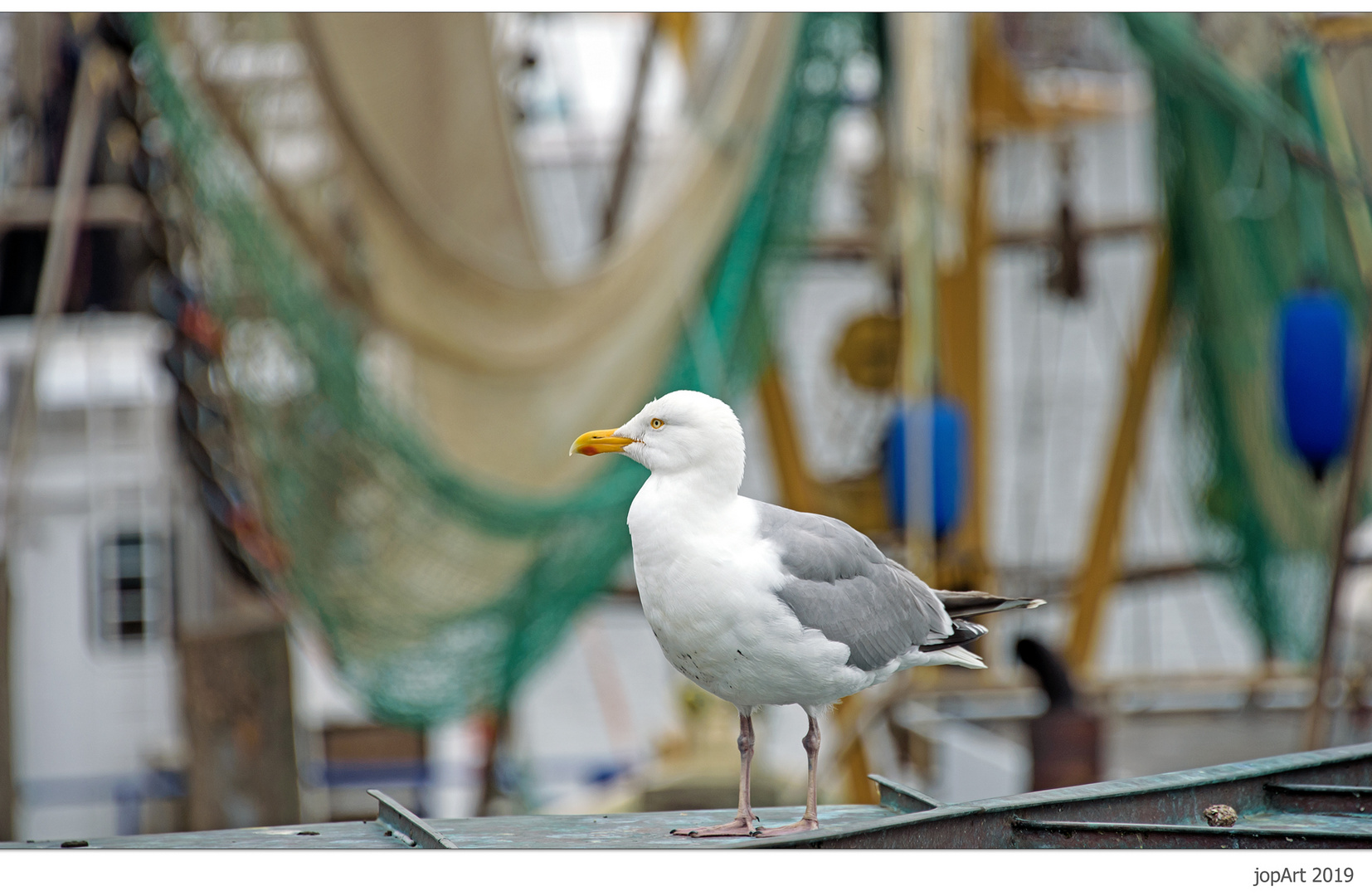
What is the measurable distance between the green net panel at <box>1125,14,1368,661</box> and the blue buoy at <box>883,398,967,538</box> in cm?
92

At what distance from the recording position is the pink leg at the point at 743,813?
187 cm

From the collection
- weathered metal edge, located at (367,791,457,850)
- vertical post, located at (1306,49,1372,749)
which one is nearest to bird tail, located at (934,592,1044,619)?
weathered metal edge, located at (367,791,457,850)

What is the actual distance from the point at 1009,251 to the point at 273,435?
5299 mm

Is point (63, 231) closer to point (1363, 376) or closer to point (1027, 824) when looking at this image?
point (1027, 824)

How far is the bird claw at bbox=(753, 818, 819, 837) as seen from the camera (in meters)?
1.82

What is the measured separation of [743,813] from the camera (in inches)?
74.3

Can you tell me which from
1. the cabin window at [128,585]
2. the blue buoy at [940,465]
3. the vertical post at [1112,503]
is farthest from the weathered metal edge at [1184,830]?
the cabin window at [128,585]

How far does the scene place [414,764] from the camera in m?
8.89

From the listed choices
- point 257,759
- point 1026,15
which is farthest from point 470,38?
point 1026,15

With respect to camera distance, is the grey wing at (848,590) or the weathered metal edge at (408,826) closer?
the grey wing at (848,590)

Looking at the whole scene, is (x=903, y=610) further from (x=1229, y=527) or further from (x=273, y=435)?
(x=1229, y=527)

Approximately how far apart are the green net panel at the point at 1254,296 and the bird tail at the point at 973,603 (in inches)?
120

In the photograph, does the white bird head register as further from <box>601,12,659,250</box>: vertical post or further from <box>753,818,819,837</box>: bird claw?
<box>601,12,659,250</box>: vertical post

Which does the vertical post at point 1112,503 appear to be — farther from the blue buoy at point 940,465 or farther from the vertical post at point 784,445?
the blue buoy at point 940,465
